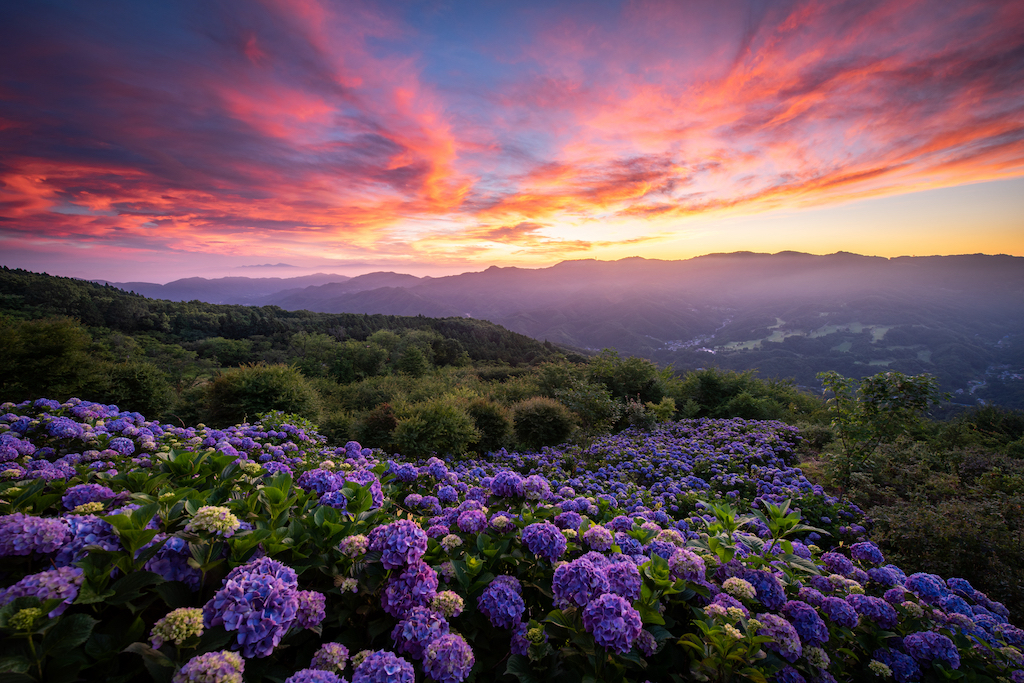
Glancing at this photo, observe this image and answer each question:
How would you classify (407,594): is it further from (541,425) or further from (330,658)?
(541,425)

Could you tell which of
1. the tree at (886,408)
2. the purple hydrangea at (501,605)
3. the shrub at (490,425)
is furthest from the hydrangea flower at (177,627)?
the tree at (886,408)

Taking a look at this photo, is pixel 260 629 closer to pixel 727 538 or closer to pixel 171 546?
pixel 171 546

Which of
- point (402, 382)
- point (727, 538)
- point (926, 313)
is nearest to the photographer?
point (727, 538)

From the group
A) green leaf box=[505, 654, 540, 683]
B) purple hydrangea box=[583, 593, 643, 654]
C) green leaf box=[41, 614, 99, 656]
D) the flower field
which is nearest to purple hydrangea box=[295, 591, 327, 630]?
the flower field

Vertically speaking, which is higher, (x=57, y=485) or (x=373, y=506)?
(x=57, y=485)

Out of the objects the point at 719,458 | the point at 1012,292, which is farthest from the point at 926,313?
the point at 719,458

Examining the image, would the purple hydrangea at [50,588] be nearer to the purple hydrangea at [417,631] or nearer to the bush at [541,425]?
the purple hydrangea at [417,631]

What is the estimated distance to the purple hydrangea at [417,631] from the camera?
4.91 ft

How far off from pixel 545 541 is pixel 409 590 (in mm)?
735

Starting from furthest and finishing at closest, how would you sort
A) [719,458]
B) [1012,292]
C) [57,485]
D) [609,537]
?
1. [1012,292]
2. [719,458]
3. [57,485]
4. [609,537]

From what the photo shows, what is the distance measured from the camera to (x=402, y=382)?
53.4ft

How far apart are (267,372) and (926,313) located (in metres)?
239

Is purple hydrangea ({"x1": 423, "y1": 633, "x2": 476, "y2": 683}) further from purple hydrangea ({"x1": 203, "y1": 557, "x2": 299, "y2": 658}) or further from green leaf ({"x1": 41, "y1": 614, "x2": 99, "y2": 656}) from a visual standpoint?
green leaf ({"x1": 41, "y1": 614, "x2": 99, "y2": 656})

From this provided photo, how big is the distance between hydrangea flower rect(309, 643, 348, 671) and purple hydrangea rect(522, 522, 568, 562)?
98 cm
